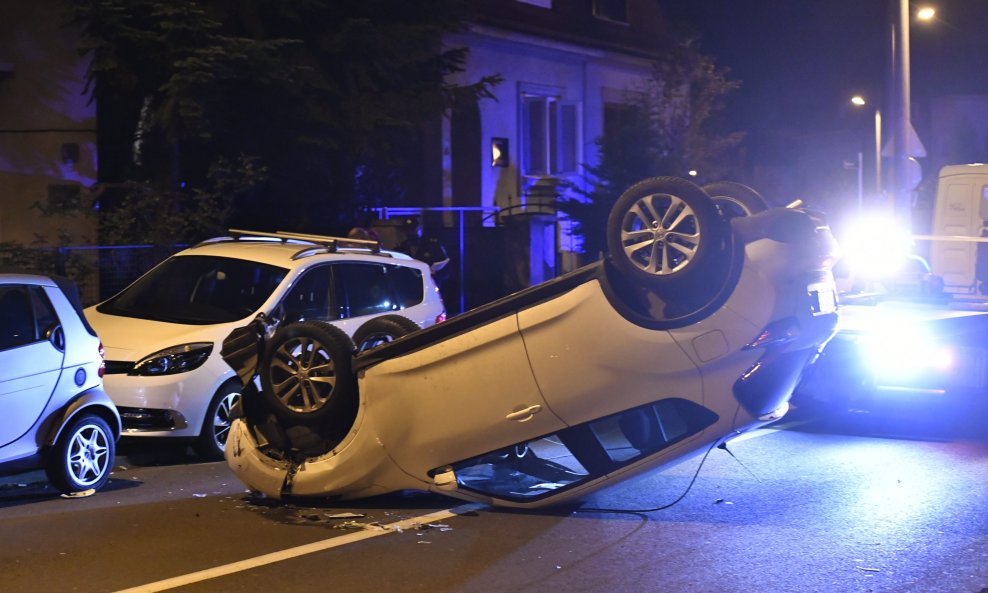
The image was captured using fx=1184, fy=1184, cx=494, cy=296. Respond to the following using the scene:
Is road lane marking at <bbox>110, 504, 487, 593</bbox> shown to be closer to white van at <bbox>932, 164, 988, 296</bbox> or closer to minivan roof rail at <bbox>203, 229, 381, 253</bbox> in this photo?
minivan roof rail at <bbox>203, 229, 381, 253</bbox>

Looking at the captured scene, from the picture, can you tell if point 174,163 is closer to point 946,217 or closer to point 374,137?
point 374,137

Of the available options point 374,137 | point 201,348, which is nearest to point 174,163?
point 374,137

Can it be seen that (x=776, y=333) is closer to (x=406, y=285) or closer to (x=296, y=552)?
(x=296, y=552)

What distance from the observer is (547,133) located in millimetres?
27609

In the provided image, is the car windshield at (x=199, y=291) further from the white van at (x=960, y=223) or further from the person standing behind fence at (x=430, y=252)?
the white van at (x=960, y=223)

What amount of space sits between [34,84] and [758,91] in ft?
107

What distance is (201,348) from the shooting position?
9.86 m

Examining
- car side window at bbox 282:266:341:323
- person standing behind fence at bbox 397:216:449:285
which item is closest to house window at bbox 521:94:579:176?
person standing behind fence at bbox 397:216:449:285

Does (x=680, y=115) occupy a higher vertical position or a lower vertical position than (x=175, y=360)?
higher

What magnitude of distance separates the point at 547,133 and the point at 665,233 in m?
21.1

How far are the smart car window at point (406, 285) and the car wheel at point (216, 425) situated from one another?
2.21 meters

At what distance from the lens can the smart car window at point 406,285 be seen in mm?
11773

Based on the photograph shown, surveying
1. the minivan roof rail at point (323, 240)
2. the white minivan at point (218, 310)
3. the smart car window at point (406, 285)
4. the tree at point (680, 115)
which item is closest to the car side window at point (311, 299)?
the white minivan at point (218, 310)

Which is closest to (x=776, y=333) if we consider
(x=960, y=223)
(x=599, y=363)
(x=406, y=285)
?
(x=599, y=363)
